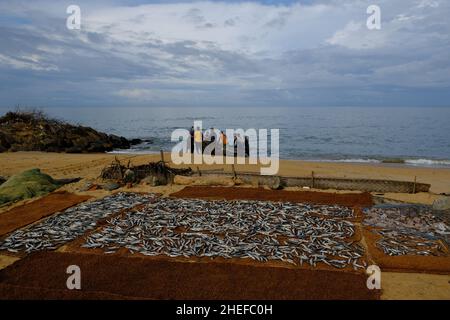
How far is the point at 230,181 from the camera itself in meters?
14.1

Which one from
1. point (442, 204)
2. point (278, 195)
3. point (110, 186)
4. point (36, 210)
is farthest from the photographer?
point (110, 186)

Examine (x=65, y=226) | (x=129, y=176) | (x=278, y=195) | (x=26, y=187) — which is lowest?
(x=65, y=226)

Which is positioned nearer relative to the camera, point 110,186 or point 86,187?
point 110,186

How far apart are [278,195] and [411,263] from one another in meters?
5.72

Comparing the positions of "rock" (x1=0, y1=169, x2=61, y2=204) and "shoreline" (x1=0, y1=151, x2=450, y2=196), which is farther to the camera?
"shoreline" (x1=0, y1=151, x2=450, y2=196)

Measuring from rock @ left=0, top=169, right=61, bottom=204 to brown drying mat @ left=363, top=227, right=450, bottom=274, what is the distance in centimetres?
1110

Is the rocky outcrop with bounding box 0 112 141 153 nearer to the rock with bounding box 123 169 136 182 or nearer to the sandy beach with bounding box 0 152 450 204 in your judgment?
the sandy beach with bounding box 0 152 450 204

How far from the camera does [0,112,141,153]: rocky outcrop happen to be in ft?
87.8

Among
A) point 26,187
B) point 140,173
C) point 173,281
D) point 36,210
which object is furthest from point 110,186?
point 173,281

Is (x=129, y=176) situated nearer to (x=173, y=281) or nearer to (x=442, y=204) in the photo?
(x=173, y=281)

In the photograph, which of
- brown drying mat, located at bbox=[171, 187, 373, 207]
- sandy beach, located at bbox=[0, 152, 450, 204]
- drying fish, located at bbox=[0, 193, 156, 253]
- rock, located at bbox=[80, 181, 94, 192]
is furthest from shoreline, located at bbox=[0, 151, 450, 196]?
drying fish, located at bbox=[0, 193, 156, 253]

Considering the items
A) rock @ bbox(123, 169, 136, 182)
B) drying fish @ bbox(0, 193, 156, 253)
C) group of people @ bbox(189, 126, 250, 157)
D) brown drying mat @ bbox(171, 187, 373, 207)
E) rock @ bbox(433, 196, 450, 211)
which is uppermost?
group of people @ bbox(189, 126, 250, 157)

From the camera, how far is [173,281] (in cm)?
632
